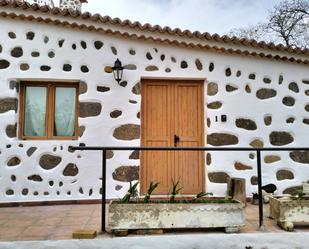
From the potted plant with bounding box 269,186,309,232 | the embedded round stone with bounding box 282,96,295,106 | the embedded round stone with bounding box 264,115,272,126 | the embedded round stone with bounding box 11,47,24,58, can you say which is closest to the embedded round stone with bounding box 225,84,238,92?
the embedded round stone with bounding box 264,115,272,126

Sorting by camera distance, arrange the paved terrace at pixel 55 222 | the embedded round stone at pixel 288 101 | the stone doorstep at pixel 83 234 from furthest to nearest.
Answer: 1. the embedded round stone at pixel 288 101
2. the paved terrace at pixel 55 222
3. the stone doorstep at pixel 83 234

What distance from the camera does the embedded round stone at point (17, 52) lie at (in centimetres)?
497

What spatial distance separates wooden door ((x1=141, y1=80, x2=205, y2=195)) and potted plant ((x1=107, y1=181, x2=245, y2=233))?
5.86 ft

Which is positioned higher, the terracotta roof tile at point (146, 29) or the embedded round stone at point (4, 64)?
the terracotta roof tile at point (146, 29)

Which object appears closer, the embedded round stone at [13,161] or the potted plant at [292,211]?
the potted plant at [292,211]

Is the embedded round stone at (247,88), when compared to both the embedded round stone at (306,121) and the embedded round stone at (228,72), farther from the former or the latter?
the embedded round stone at (306,121)

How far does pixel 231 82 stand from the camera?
17.4 feet

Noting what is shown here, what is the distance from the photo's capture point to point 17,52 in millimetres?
4977

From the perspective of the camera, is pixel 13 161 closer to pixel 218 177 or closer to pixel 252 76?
pixel 218 177

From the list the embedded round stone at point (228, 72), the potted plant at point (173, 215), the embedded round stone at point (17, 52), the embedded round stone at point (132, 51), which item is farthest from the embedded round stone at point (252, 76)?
the embedded round stone at point (17, 52)

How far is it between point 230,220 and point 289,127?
2.63 metres

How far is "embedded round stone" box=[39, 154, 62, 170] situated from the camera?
4906 mm

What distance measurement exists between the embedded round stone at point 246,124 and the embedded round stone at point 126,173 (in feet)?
5.88

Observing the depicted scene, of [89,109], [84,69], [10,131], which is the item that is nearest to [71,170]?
[89,109]
